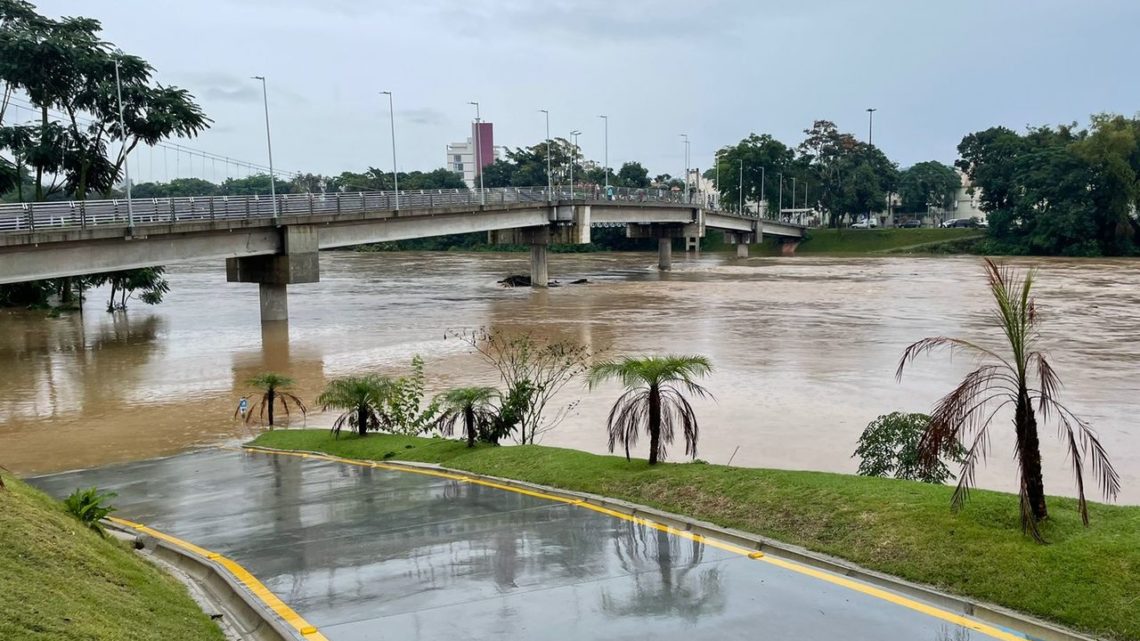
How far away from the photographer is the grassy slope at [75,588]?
5.87 metres

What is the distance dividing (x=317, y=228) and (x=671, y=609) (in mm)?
40684

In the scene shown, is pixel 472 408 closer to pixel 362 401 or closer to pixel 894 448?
pixel 362 401

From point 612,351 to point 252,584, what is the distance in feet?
86.5

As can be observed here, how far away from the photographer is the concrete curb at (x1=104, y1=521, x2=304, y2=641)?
782 cm

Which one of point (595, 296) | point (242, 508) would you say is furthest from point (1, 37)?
point (242, 508)

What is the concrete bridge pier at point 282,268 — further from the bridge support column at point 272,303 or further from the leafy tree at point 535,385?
the leafy tree at point 535,385

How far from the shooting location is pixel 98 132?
5125 centimetres

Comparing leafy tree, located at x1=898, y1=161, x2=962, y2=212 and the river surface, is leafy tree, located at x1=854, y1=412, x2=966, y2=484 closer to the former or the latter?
the river surface

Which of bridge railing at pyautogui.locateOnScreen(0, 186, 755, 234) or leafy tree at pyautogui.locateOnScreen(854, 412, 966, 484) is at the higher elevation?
bridge railing at pyautogui.locateOnScreen(0, 186, 755, 234)

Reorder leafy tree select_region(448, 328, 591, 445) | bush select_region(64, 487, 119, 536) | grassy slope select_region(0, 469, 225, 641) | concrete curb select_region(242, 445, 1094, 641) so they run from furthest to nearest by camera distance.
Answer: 1. leafy tree select_region(448, 328, 591, 445)
2. bush select_region(64, 487, 119, 536)
3. concrete curb select_region(242, 445, 1094, 641)
4. grassy slope select_region(0, 469, 225, 641)

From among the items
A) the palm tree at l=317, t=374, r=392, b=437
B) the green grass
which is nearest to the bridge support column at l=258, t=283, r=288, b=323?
the palm tree at l=317, t=374, r=392, b=437

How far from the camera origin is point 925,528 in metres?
9.03

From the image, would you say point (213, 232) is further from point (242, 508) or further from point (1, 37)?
point (242, 508)

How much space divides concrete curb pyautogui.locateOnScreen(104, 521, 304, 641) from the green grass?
15.6ft
